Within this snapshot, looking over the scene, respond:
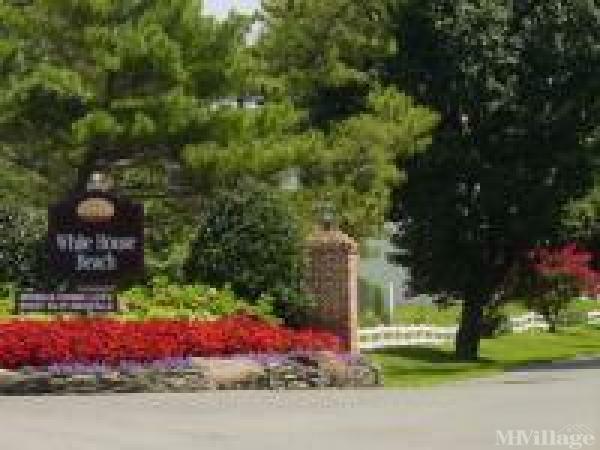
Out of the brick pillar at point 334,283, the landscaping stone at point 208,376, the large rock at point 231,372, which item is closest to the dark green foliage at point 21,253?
the brick pillar at point 334,283

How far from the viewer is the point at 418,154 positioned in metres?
40.1

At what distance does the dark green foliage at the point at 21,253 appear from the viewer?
26.8 m

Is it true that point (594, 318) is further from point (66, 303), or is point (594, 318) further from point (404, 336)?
point (66, 303)

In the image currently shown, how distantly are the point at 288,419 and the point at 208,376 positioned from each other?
5.20 m

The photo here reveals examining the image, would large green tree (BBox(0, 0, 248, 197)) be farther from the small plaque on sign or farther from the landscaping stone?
the landscaping stone

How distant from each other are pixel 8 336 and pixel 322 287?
7.92 meters

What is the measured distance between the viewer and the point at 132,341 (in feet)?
74.1

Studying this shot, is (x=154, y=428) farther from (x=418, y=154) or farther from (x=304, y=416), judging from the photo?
(x=418, y=154)

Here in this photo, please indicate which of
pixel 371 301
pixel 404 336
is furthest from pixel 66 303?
pixel 371 301

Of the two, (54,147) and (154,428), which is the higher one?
(54,147)

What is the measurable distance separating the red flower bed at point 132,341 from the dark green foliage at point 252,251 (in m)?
2.15

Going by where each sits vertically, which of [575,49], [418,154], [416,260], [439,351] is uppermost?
[575,49]

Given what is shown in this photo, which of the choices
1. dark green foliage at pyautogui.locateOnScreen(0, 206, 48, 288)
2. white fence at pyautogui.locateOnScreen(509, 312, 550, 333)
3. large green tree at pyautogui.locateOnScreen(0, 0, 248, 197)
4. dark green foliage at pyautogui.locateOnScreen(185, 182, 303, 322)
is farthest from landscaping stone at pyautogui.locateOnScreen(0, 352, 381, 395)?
white fence at pyautogui.locateOnScreen(509, 312, 550, 333)

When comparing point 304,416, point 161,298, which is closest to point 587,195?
point 161,298
